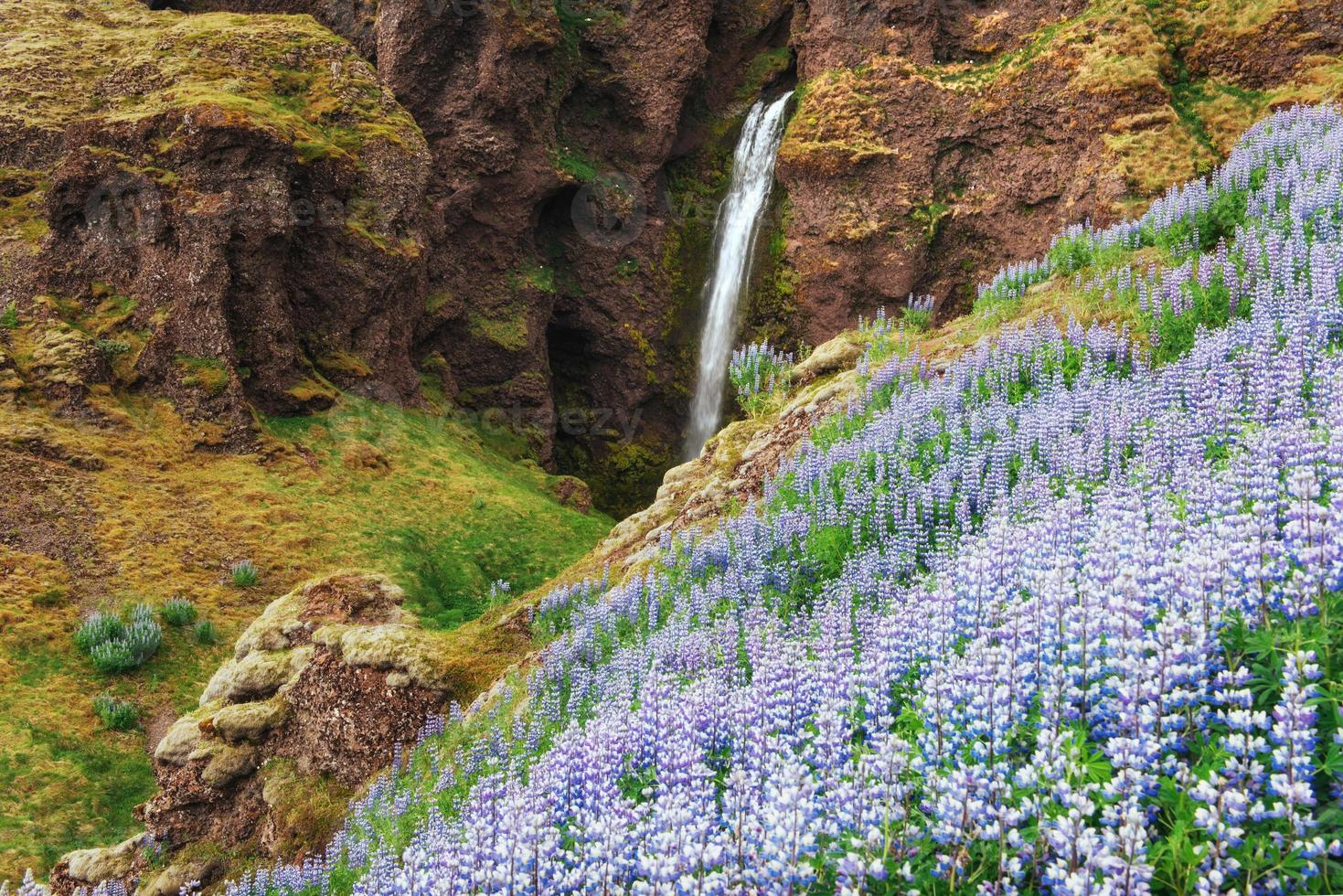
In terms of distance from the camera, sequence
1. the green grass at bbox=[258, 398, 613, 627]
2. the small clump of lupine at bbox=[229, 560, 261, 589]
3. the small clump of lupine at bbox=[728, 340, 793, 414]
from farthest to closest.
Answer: the green grass at bbox=[258, 398, 613, 627], the small clump of lupine at bbox=[229, 560, 261, 589], the small clump of lupine at bbox=[728, 340, 793, 414]

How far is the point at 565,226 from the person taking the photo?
2817 centimetres

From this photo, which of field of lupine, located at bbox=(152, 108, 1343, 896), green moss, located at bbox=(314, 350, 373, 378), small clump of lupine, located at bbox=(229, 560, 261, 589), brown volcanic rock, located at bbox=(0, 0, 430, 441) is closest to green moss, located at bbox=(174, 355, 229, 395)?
brown volcanic rock, located at bbox=(0, 0, 430, 441)

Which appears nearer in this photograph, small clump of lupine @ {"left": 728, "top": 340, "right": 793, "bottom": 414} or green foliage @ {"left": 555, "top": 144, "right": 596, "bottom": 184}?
small clump of lupine @ {"left": 728, "top": 340, "right": 793, "bottom": 414}

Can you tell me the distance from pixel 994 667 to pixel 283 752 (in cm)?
760

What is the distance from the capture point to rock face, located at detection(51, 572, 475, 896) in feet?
26.7

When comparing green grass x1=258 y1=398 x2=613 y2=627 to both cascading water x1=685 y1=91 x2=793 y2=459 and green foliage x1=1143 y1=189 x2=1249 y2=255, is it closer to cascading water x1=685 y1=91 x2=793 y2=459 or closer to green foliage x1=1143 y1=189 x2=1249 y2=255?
cascading water x1=685 y1=91 x2=793 y2=459

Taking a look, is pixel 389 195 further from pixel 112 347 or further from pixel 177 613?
pixel 177 613

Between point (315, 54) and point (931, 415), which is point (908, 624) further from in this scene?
point (315, 54)

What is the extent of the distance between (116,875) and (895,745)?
8801 millimetres

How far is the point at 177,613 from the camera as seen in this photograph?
45.5 feet

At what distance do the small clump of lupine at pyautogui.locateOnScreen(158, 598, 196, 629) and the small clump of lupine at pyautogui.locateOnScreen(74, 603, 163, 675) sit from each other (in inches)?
15.8

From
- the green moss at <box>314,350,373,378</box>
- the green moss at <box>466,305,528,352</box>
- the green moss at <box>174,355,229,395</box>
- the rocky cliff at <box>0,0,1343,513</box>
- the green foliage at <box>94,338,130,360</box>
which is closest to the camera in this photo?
the green foliage at <box>94,338,130,360</box>

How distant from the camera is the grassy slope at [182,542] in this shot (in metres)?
11.2

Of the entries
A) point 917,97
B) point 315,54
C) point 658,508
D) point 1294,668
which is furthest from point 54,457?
point 917,97
